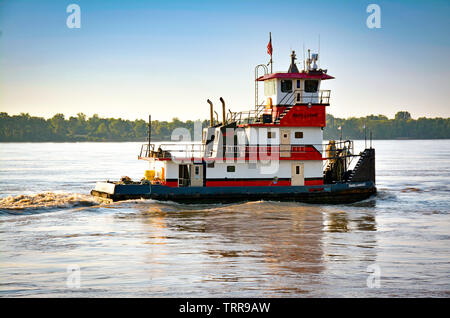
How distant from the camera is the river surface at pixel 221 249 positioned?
1357 centimetres

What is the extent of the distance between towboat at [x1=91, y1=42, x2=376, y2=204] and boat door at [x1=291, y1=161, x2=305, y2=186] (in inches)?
2.1

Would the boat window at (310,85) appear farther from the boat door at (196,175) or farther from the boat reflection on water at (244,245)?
the boat door at (196,175)

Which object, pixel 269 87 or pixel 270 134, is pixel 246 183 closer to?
pixel 270 134

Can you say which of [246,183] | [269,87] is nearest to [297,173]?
[246,183]

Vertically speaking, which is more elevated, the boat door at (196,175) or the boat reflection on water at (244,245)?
the boat door at (196,175)

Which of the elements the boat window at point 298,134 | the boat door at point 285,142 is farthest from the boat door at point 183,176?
the boat window at point 298,134

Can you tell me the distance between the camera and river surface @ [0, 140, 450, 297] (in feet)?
44.5

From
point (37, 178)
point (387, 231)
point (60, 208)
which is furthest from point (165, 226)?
point (37, 178)

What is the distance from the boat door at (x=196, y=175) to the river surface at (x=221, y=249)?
126 cm

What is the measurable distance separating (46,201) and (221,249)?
13.6 metres

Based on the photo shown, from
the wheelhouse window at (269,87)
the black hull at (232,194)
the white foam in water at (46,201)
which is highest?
the wheelhouse window at (269,87)

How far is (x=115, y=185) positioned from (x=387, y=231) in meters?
13.4

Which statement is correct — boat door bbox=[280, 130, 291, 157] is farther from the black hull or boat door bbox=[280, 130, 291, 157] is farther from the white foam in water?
the white foam in water

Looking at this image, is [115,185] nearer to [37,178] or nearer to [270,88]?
[270,88]
